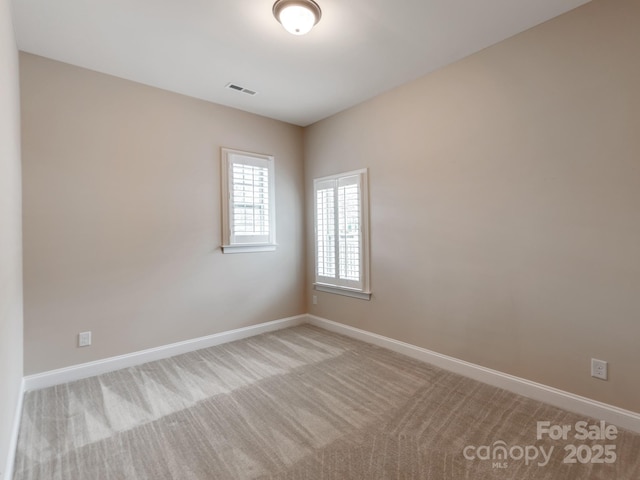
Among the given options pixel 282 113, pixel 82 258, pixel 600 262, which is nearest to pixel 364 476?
pixel 600 262

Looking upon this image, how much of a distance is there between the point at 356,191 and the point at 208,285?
80.3 inches

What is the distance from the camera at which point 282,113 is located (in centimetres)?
404

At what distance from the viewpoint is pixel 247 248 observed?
3.96 m

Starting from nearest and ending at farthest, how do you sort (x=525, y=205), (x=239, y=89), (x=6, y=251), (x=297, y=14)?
(x=6, y=251)
(x=297, y=14)
(x=525, y=205)
(x=239, y=89)

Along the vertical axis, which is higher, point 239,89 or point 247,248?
point 239,89

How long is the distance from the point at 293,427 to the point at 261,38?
113 inches

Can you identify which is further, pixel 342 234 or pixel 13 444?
pixel 342 234

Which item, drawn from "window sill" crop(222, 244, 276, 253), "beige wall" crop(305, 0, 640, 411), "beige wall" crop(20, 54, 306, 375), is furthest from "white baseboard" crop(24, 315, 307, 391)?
"beige wall" crop(305, 0, 640, 411)

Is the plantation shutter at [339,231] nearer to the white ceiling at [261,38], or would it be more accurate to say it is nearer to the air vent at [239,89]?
the white ceiling at [261,38]

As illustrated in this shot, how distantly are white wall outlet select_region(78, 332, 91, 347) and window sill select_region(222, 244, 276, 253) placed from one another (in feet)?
4.93

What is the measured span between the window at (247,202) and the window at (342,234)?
0.65 metres

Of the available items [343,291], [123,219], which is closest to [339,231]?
[343,291]

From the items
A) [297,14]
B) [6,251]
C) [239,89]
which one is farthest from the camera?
[239,89]

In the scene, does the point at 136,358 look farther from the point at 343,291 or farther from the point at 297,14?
the point at 297,14
